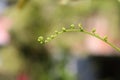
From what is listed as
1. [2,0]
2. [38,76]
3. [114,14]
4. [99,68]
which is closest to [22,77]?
[38,76]

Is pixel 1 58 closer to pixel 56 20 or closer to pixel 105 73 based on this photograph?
pixel 56 20

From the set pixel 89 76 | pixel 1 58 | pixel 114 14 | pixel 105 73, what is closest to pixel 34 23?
pixel 1 58

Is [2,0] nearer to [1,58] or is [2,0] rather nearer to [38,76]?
[1,58]

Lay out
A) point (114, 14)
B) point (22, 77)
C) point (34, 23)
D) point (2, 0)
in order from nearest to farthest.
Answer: point (114, 14)
point (22, 77)
point (34, 23)
point (2, 0)

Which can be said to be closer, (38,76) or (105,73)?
(38,76)

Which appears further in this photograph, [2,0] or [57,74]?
[2,0]

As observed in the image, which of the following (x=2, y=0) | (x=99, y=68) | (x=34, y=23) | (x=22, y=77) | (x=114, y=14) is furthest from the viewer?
(x=99, y=68)

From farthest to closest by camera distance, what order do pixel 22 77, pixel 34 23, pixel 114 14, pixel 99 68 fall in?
pixel 99 68, pixel 34 23, pixel 22 77, pixel 114 14

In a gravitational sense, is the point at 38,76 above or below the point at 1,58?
below

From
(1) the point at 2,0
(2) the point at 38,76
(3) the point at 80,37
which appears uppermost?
(1) the point at 2,0
